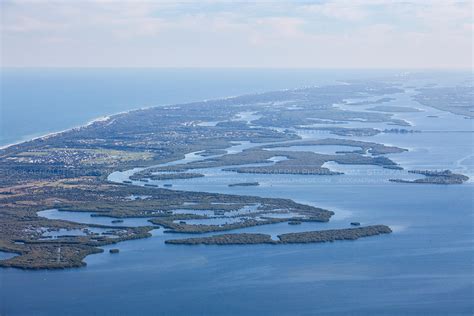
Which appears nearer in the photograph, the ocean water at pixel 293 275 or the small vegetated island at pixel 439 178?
the ocean water at pixel 293 275

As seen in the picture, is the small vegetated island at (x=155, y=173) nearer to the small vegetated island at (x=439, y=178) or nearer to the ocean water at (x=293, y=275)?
the ocean water at (x=293, y=275)

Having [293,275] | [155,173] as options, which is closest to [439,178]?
[155,173]

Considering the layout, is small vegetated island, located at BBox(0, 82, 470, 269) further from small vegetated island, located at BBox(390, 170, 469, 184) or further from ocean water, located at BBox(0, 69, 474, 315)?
small vegetated island, located at BBox(390, 170, 469, 184)

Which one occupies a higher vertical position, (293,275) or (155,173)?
(155,173)

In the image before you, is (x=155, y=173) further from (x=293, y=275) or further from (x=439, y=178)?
(x=293, y=275)

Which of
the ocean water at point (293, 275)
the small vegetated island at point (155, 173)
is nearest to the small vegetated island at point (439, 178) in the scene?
the small vegetated island at point (155, 173)

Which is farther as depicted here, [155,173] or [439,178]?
[155,173]

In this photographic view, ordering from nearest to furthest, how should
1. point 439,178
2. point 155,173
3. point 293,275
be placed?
point 293,275 < point 439,178 < point 155,173
